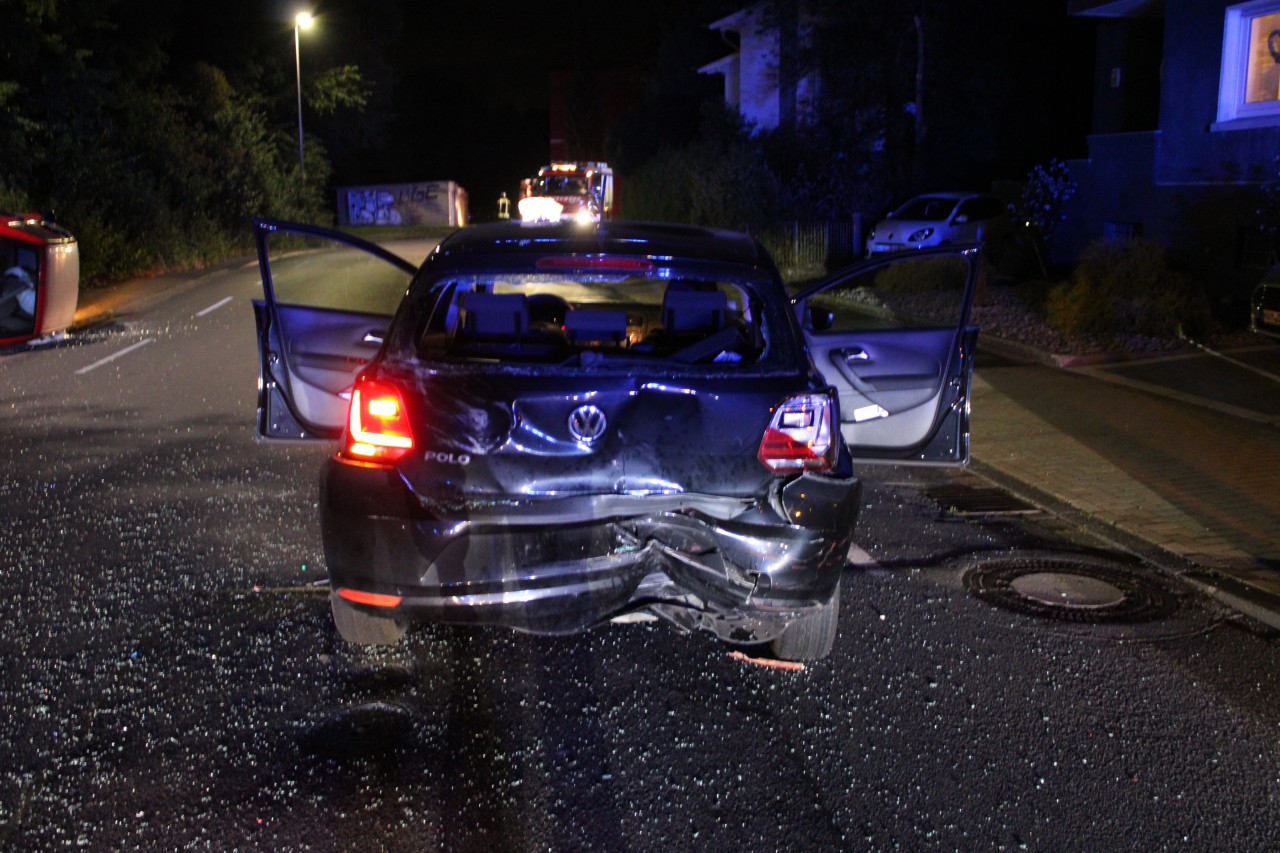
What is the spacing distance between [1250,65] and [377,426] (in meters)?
15.5

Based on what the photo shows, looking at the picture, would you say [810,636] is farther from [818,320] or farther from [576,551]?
[818,320]

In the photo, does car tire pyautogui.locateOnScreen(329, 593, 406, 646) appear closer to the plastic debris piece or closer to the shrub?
the plastic debris piece

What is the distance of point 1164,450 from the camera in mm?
9297

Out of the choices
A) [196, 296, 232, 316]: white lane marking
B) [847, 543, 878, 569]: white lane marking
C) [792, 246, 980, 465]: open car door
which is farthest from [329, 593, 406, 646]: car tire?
[196, 296, 232, 316]: white lane marking

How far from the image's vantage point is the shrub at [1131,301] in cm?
1405

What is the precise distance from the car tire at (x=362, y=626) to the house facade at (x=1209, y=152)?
13503 millimetres

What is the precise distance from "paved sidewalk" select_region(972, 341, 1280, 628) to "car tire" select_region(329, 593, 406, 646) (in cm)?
403

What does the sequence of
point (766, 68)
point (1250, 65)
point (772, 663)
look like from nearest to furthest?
point (772, 663), point (1250, 65), point (766, 68)

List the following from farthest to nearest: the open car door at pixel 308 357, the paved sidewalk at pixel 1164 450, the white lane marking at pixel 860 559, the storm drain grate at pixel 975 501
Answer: the storm drain grate at pixel 975 501 → the paved sidewalk at pixel 1164 450 → the white lane marking at pixel 860 559 → the open car door at pixel 308 357

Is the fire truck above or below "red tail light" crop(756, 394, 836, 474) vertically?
above

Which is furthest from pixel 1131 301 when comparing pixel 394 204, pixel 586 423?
pixel 394 204

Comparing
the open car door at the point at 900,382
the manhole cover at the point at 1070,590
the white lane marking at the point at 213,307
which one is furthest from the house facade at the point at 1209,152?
the white lane marking at the point at 213,307

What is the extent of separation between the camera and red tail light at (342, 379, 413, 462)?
4.61 metres

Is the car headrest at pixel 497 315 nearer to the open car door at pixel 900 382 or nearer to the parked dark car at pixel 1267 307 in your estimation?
the open car door at pixel 900 382
